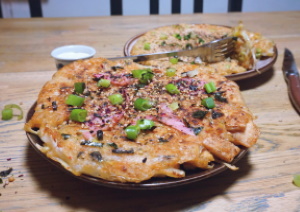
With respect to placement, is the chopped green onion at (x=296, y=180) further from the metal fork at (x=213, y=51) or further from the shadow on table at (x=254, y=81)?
the metal fork at (x=213, y=51)

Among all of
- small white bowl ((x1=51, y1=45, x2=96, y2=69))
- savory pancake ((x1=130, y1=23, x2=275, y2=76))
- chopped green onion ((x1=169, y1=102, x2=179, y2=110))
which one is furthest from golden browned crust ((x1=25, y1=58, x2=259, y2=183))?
small white bowl ((x1=51, y1=45, x2=96, y2=69))

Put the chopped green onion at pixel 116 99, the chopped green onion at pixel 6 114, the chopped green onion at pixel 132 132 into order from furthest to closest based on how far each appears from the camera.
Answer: the chopped green onion at pixel 6 114 < the chopped green onion at pixel 116 99 < the chopped green onion at pixel 132 132

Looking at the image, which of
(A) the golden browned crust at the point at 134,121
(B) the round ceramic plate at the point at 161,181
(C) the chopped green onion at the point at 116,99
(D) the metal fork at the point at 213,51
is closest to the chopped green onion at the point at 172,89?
(A) the golden browned crust at the point at 134,121

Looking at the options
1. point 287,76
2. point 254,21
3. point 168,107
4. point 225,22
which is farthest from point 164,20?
point 168,107

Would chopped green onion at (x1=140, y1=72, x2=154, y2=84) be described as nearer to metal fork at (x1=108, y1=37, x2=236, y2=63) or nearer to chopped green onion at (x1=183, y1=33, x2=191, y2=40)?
metal fork at (x1=108, y1=37, x2=236, y2=63)

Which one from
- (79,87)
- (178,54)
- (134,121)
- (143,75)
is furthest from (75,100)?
(178,54)

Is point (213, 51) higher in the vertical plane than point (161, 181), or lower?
higher

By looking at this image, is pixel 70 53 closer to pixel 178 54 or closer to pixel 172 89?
pixel 178 54
